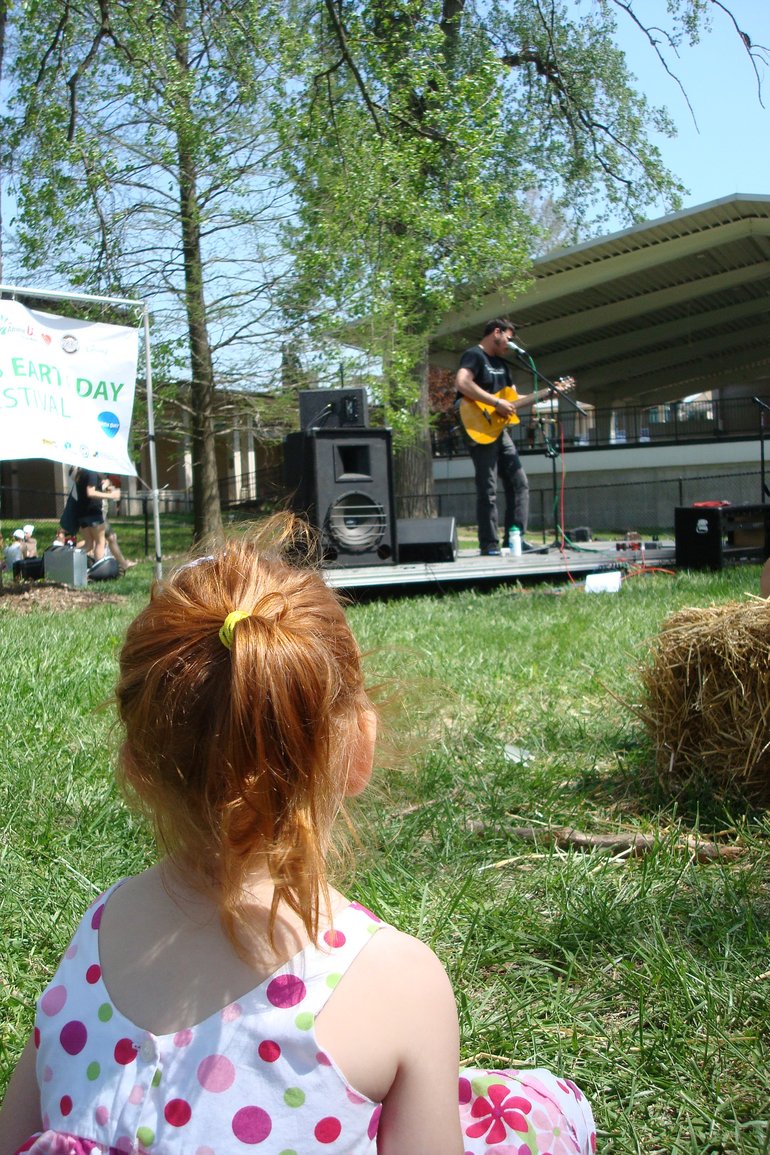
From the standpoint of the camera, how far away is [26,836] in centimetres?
266

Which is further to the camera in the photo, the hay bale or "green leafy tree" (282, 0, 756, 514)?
"green leafy tree" (282, 0, 756, 514)

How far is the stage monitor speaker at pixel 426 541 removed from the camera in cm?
955

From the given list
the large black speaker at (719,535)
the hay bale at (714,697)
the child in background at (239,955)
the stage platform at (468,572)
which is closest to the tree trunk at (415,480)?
the stage platform at (468,572)

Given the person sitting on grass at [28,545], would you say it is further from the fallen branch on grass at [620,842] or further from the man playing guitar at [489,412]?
the fallen branch on grass at [620,842]

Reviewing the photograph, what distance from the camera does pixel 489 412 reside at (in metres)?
9.15

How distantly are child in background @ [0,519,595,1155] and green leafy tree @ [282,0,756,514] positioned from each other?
24.2 ft

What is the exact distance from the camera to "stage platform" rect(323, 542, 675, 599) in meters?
8.16

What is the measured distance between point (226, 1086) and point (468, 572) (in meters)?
7.37

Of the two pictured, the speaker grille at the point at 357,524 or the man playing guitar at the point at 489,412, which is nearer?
the speaker grille at the point at 357,524

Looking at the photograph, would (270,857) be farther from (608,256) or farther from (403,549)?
A: (608,256)

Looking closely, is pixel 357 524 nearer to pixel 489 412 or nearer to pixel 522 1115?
pixel 489 412

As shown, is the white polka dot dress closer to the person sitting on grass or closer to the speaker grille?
the speaker grille

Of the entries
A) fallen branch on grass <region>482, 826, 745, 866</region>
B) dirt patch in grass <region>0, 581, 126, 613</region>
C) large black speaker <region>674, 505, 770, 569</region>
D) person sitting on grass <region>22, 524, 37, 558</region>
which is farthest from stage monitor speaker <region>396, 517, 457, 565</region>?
fallen branch on grass <region>482, 826, 745, 866</region>

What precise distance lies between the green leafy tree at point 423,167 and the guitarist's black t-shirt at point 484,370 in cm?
203
